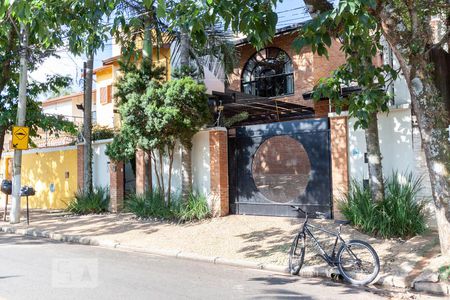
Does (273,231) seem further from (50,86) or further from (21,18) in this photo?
(50,86)

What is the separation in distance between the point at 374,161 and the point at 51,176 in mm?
14915

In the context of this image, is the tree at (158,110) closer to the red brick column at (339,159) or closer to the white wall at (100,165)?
the white wall at (100,165)

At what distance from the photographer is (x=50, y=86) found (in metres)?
17.1

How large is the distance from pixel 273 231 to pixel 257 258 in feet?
6.67

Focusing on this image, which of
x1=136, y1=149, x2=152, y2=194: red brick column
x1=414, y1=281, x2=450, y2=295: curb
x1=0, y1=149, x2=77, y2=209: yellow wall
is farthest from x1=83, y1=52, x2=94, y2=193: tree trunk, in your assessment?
x1=414, y1=281, x2=450, y2=295: curb

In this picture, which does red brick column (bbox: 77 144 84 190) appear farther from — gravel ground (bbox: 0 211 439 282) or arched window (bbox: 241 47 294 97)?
arched window (bbox: 241 47 294 97)

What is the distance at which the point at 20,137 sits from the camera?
565 inches

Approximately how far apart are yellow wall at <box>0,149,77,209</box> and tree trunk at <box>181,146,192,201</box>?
6.37 meters

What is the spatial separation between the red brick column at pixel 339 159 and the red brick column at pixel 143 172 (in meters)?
6.34

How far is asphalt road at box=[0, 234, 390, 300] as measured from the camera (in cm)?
622

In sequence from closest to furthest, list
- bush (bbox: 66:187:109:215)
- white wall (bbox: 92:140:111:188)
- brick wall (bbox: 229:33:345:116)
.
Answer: bush (bbox: 66:187:109:215)
white wall (bbox: 92:140:111:188)
brick wall (bbox: 229:33:345:116)

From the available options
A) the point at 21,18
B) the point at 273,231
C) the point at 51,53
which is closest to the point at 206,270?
the point at 273,231

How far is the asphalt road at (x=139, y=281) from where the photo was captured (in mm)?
6223

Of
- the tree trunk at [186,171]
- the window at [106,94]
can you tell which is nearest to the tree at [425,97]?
the tree trunk at [186,171]
